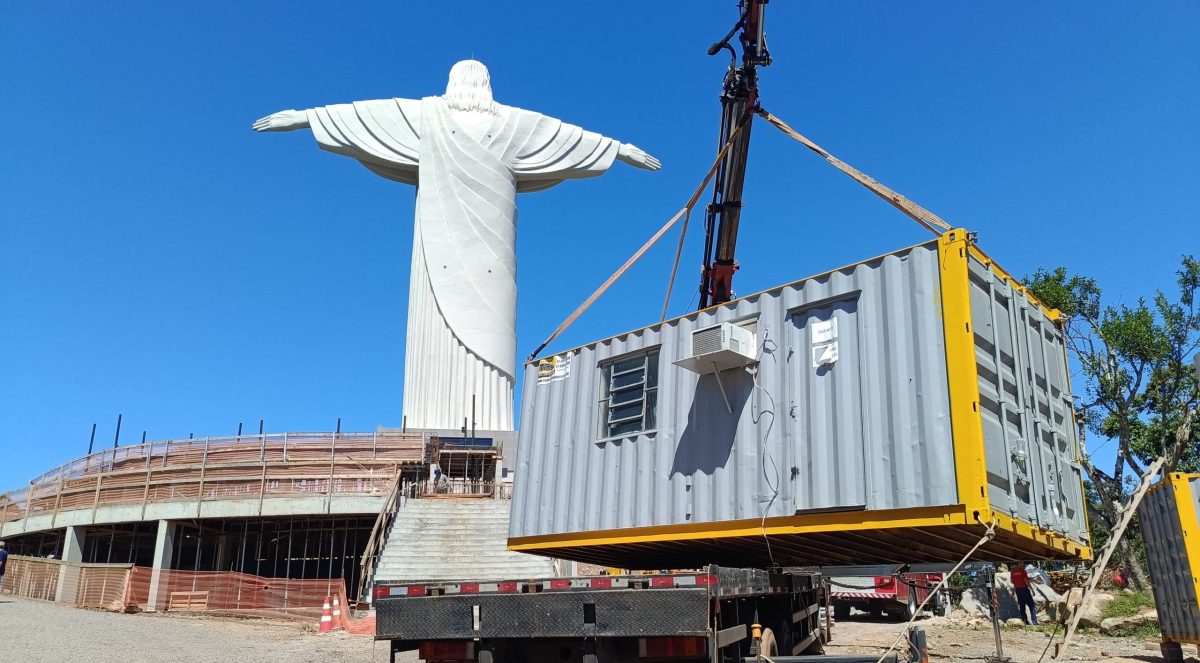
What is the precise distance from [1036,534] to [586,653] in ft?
14.7

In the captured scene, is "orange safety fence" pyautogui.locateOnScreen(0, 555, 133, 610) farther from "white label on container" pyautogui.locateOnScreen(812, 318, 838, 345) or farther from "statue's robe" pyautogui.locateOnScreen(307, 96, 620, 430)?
"white label on container" pyautogui.locateOnScreen(812, 318, 838, 345)

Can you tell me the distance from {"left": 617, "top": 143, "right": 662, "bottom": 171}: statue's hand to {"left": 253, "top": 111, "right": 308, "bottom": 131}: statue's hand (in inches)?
562

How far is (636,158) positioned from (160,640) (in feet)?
104

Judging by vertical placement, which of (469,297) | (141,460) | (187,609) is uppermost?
(469,297)

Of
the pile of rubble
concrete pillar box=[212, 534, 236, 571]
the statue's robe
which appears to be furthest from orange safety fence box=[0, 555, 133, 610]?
the pile of rubble

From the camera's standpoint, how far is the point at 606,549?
1038 cm

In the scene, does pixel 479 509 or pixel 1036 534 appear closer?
pixel 1036 534

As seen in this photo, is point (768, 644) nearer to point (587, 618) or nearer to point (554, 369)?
point (587, 618)

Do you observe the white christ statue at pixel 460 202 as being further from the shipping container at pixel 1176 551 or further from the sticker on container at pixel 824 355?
the sticker on container at pixel 824 355

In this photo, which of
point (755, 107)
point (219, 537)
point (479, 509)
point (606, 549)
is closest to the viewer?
point (606, 549)

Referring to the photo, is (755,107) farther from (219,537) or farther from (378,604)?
(219,537)

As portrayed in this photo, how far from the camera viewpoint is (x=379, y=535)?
82.0ft

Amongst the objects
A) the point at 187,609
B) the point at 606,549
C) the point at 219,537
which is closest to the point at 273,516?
the point at 219,537

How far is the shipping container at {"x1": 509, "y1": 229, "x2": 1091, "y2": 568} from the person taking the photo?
7617 millimetres
